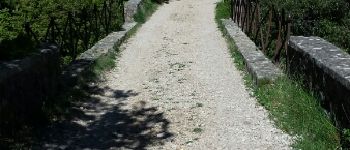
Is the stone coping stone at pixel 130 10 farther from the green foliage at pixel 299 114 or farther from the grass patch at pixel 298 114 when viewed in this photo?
the green foliage at pixel 299 114

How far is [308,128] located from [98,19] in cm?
1138

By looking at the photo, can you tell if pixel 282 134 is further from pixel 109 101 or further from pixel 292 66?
pixel 109 101

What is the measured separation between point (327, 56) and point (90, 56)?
5524mm

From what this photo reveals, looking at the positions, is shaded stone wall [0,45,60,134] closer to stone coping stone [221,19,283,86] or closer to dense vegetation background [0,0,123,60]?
stone coping stone [221,19,283,86]

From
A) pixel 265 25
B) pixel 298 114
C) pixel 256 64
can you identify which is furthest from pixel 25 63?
pixel 265 25

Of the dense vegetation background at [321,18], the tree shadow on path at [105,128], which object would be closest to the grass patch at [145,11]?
the dense vegetation background at [321,18]

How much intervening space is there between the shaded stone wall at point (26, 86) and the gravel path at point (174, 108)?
19.8 inches

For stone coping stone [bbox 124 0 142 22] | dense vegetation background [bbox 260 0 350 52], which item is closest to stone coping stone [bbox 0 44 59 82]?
dense vegetation background [bbox 260 0 350 52]

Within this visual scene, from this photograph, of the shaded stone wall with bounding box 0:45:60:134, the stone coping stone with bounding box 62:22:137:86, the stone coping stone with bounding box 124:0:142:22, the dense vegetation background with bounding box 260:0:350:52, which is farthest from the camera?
the stone coping stone with bounding box 124:0:142:22

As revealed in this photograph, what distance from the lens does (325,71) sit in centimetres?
546

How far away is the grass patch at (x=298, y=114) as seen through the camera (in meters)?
4.97

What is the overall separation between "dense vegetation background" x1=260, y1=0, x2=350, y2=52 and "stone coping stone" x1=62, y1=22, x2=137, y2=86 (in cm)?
492

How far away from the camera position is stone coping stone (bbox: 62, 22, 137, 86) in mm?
7924

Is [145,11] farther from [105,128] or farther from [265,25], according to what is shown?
[105,128]
